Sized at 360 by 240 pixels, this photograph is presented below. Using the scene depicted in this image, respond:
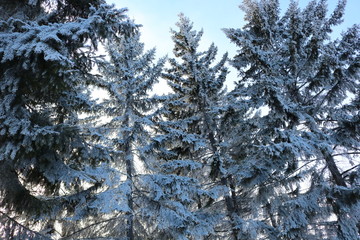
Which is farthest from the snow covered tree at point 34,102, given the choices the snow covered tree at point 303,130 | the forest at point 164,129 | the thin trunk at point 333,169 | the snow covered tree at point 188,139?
the thin trunk at point 333,169

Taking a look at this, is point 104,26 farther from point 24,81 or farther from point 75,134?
point 75,134

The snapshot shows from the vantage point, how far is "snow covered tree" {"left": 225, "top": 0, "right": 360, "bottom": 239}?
6.44 m

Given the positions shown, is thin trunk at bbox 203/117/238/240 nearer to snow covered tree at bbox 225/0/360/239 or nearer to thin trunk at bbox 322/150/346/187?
snow covered tree at bbox 225/0/360/239

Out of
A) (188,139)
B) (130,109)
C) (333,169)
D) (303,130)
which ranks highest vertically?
(130,109)

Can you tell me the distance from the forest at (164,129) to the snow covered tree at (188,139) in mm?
66

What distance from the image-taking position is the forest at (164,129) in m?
3.97

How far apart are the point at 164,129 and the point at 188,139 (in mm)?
1138

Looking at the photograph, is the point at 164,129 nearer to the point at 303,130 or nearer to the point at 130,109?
the point at 130,109

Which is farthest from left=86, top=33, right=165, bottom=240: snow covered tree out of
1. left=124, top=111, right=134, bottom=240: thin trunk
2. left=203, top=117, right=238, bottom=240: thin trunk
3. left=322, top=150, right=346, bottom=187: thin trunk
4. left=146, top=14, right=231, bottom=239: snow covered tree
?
left=322, top=150, right=346, bottom=187: thin trunk

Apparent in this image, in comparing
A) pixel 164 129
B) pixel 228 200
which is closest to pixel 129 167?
pixel 164 129

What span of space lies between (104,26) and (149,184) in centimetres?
530

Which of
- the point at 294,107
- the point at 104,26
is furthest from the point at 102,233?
the point at 294,107

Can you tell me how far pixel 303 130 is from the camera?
7.46 meters

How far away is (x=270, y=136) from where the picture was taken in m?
8.67
